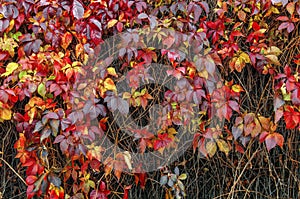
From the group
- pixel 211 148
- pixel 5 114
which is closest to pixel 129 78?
pixel 211 148

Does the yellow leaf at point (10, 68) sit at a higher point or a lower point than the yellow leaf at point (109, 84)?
higher

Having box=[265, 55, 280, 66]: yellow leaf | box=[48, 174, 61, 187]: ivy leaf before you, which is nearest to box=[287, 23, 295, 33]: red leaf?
box=[265, 55, 280, 66]: yellow leaf

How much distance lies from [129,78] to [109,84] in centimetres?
10

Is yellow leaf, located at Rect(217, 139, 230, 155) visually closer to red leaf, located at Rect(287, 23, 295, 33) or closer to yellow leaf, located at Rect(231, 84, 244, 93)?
yellow leaf, located at Rect(231, 84, 244, 93)

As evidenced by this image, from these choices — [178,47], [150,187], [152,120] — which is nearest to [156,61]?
[178,47]

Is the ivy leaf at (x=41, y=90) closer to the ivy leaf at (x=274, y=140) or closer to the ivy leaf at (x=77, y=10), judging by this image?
the ivy leaf at (x=77, y=10)

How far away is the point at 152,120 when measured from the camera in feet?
6.36

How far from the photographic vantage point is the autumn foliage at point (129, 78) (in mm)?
1813

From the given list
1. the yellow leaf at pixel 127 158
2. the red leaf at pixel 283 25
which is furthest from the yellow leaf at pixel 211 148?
the red leaf at pixel 283 25

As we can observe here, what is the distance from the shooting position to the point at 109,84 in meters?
1.81

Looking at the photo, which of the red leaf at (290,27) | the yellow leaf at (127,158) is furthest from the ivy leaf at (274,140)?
the yellow leaf at (127,158)

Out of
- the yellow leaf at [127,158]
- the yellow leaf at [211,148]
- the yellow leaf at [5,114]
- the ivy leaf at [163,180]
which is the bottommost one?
the ivy leaf at [163,180]

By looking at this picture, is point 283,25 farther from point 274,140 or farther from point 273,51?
point 274,140

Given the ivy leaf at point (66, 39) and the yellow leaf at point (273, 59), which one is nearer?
the yellow leaf at point (273, 59)
